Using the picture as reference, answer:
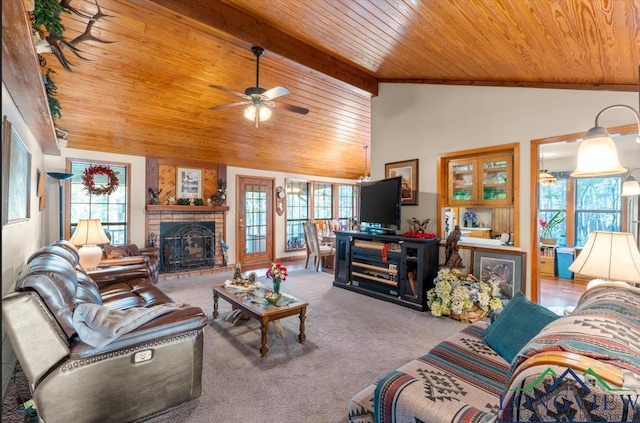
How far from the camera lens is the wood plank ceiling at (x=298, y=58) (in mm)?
2283

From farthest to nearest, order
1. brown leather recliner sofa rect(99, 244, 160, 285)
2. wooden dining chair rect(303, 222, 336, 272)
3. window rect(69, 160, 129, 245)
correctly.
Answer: wooden dining chair rect(303, 222, 336, 272) < window rect(69, 160, 129, 245) < brown leather recliner sofa rect(99, 244, 160, 285)

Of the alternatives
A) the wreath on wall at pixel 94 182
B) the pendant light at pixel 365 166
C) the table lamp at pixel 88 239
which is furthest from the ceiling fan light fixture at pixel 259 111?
the pendant light at pixel 365 166

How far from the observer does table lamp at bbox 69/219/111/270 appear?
3625 mm

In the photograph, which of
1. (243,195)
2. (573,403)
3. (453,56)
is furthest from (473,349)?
(243,195)

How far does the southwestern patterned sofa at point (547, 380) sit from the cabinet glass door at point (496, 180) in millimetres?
2406

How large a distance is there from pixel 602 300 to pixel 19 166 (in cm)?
406

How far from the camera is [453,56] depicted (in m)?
3.30

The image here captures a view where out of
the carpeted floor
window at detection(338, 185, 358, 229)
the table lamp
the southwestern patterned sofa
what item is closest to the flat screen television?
the carpeted floor

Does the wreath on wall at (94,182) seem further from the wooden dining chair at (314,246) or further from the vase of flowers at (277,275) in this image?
the vase of flowers at (277,275)

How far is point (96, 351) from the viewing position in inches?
71.2

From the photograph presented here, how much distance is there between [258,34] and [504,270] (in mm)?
3923

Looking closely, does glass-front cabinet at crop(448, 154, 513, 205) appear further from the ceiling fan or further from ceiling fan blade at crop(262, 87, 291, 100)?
ceiling fan blade at crop(262, 87, 291, 100)

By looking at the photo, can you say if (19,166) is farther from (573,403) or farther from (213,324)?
(573,403)

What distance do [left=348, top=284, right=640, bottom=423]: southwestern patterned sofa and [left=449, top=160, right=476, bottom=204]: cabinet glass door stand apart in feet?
8.73
